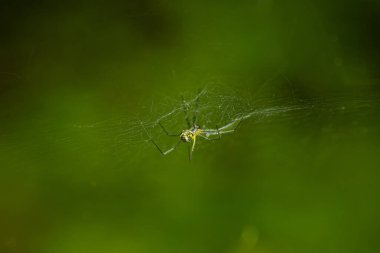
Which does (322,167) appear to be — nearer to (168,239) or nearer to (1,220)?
(168,239)

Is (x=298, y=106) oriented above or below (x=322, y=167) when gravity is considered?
above

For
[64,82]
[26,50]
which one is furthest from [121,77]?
[26,50]

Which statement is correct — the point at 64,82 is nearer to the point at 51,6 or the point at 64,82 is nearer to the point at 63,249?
the point at 51,6

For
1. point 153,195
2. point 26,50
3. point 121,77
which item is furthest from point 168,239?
point 26,50

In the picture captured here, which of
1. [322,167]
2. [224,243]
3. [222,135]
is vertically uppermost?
[222,135]

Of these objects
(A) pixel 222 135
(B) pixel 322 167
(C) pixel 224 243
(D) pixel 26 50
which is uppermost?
(D) pixel 26 50

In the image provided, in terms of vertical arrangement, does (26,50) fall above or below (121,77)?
above
